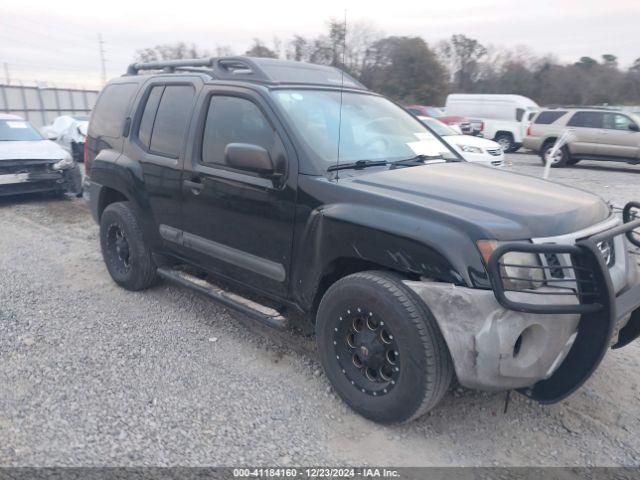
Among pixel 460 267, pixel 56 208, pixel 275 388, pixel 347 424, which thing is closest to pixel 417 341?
pixel 460 267

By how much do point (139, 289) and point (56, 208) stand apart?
4630mm

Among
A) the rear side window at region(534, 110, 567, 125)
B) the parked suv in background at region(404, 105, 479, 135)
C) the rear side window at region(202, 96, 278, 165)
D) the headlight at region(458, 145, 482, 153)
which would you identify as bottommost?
the parked suv in background at region(404, 105, 479, 135)

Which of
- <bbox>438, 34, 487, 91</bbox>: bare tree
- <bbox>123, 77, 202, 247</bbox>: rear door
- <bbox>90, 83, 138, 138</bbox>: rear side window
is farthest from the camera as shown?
<bbox>438, 34, 487, 91</bbox>: bare tree

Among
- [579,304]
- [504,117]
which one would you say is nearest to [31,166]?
[579,304]

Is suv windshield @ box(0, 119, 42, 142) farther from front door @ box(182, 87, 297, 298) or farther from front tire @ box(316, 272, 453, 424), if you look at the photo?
front tire @ box(316, 272, 453, 424)

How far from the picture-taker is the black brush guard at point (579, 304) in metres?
2.47

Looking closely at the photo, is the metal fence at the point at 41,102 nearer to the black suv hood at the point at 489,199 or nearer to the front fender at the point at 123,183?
the front fender at the point at 123,183

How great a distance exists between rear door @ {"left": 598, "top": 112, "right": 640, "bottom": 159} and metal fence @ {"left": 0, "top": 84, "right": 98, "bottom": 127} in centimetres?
2140

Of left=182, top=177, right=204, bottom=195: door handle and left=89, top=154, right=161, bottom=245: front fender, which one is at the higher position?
left=182, top=177, right=204, bottom=195: door handle

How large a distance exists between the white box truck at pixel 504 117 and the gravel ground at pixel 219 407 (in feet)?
57.0

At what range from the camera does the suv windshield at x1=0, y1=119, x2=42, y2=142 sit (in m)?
9.33

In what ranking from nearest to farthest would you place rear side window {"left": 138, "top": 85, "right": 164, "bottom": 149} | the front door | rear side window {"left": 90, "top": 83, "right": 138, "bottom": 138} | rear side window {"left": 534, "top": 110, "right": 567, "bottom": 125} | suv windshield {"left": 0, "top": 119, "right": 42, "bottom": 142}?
the front door
rear side window {"left": 138, "top": 85, "right": 164, "bottom": 149}
rear side window {"left": 90, "top": 83, "right": 138, "bottom": 138}
suv windshield {"left": 0, "top": 119, "right": 42, "bottom": 142}
rear side window {"left": 534, "top": 110, "right": 567, "bottom": 125}

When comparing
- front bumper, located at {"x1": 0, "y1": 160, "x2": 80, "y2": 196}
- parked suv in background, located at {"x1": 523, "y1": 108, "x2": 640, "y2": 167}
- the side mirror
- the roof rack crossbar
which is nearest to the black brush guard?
the side mirror

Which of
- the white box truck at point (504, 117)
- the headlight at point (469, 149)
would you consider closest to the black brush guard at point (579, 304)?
the headlight at point (469, 149)
